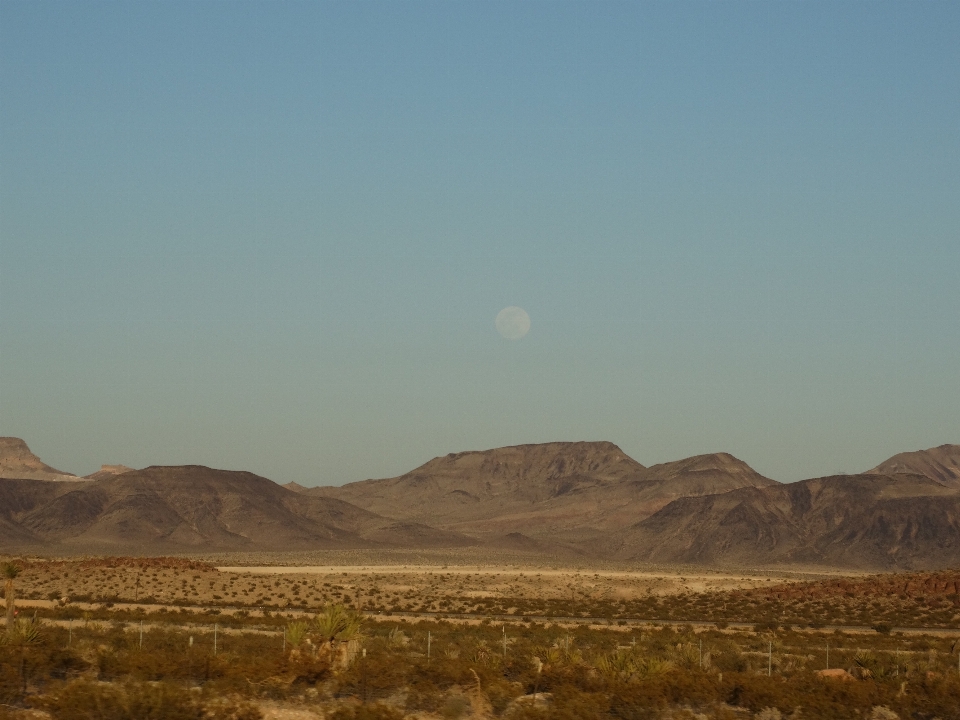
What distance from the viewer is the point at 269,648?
32375 millimetres

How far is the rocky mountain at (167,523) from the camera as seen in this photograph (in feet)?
560

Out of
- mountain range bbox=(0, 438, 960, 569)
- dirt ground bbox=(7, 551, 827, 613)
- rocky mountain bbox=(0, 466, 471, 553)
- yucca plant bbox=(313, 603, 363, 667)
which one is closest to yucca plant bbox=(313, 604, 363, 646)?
yucca plant bbox=(313, 603, 363, 667)

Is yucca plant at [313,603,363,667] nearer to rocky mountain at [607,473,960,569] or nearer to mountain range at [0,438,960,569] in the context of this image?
mountain range at [0,438,960,569]

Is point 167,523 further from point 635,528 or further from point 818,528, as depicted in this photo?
point 818,528

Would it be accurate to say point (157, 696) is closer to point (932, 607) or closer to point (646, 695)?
point (646, 695)

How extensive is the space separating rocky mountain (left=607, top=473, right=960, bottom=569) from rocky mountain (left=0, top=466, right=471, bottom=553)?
113 ft

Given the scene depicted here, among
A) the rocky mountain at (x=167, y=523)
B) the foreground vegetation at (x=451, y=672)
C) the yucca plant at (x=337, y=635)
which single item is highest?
the rocky mountain at (x=167, y=523)

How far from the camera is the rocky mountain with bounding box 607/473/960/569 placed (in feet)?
556

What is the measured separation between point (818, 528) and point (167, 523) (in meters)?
101

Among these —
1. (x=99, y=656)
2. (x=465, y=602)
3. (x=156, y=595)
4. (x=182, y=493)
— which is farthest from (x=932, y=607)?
(x=182, y=493)

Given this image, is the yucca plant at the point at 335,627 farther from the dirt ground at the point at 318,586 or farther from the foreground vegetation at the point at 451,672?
the dirt ground at the point at 318,586

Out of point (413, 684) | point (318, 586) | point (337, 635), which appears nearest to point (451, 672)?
point (413, 684)

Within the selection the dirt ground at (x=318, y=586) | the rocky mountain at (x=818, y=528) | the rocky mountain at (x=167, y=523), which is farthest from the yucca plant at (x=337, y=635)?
the rocky mountain at (x=818, y=528)

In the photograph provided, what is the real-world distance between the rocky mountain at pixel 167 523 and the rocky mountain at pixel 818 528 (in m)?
34.3
